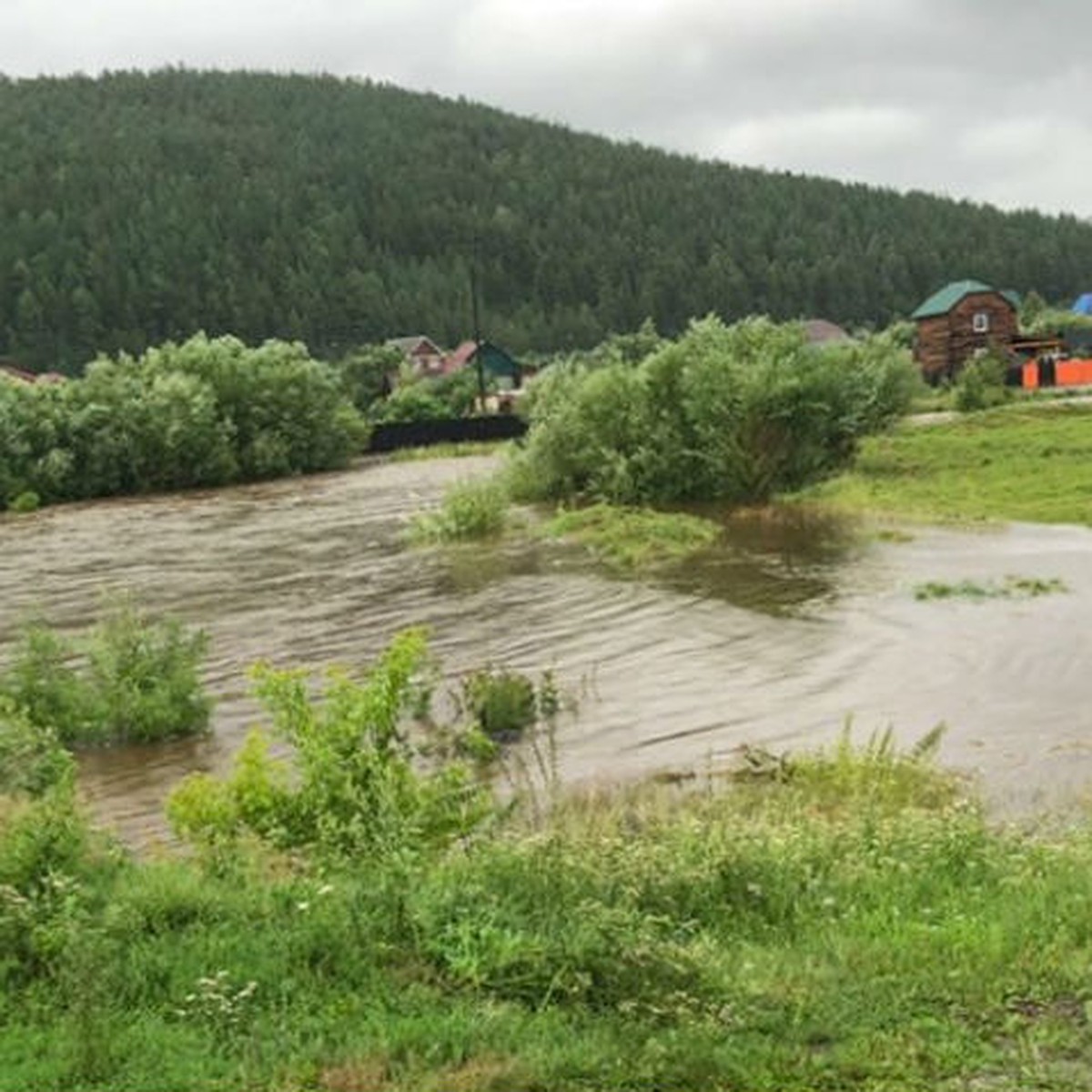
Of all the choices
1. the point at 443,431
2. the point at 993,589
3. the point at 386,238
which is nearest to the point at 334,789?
the point at 993,589

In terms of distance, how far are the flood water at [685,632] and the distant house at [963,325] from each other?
51.4 metres

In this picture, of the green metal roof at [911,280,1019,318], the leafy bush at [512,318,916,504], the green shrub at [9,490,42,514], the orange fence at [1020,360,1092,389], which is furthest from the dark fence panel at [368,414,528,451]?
the leafy bush at [512,318,916,504]

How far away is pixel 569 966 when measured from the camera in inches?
254

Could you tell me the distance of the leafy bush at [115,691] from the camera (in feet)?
52.6

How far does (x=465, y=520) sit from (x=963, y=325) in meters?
54.9

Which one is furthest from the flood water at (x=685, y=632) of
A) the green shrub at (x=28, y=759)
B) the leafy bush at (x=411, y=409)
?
the leafy bush at (x=411, y=409)

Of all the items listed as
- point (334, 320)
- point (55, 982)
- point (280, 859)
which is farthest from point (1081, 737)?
point (334, 320)

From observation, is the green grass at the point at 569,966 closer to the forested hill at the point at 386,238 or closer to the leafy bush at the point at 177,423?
the leafy bush at the point at 177,423

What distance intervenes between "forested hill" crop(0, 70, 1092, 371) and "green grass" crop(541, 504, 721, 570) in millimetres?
113796

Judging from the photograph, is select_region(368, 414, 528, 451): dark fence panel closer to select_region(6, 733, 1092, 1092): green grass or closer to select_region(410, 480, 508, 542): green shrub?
select_region(410, 480, 508, 542): green shrub

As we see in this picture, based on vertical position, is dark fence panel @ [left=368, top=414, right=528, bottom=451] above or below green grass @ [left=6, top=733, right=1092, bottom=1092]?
below

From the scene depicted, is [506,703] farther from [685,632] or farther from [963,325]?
[963,325]

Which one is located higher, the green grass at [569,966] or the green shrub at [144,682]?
the green grass at [569,966]

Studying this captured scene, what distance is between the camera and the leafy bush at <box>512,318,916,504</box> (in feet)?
122
